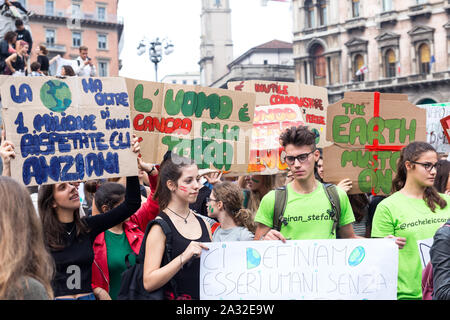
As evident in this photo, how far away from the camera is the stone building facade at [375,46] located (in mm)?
36656

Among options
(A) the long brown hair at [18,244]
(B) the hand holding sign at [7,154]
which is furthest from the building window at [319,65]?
(A) the long brown hair at [18,244]

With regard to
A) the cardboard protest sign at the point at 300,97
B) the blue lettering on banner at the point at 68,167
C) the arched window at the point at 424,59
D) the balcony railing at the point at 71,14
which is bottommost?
the blue lettering on banner at the point at 68,167

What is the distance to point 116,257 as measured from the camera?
13.5 ft

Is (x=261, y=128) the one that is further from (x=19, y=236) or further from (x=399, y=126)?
(x=19, y=236)

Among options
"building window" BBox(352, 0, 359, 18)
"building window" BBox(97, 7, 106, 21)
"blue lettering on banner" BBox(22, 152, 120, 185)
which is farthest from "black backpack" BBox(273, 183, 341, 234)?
"building window" BBox(97, 7, 106, 21)

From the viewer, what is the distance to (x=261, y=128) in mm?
6598

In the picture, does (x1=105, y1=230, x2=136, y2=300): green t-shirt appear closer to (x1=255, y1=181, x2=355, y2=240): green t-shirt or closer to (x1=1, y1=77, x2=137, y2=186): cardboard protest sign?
(x1=1, y1=77, x2=137, y2=186): cardboard protest sign

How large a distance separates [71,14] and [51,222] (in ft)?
172

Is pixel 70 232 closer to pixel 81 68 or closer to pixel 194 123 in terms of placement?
pixel 194 123

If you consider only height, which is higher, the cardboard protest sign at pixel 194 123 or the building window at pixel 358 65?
the building window at pixel 358 65

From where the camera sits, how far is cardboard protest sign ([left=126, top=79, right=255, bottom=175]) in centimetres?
523

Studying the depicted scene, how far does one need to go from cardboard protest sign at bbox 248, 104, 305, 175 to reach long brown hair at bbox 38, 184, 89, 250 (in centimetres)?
251

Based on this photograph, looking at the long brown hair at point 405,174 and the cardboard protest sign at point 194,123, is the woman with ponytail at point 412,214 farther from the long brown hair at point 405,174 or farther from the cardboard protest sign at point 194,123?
the cardboard protest sign at point 194,123

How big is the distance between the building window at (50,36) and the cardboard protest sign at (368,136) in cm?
4989
